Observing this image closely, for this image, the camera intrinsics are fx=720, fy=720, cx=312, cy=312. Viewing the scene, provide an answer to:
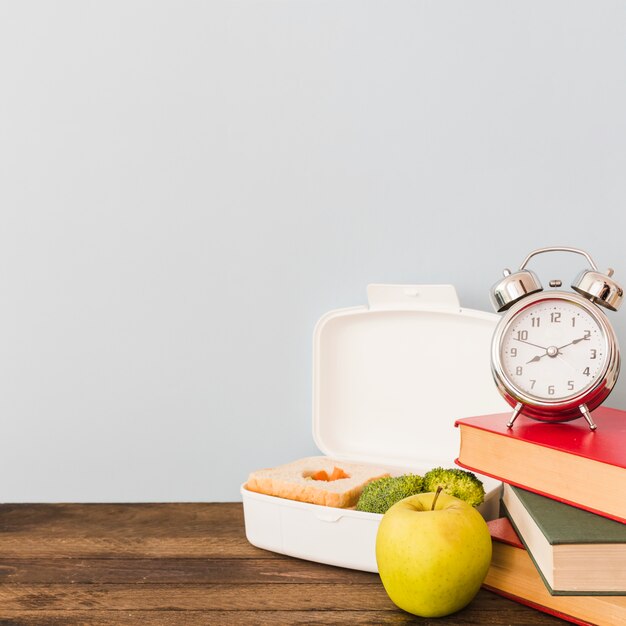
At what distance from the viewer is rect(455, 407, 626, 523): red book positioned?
949mm

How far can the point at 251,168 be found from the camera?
1.51 m

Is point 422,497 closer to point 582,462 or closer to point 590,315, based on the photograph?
point 582,462

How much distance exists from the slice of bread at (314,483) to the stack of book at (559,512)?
8.2 inches

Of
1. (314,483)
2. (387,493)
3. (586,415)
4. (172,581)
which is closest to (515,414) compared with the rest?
(586,415)

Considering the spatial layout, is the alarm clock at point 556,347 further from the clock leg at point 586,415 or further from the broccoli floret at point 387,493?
the broccoli floret at point 387,493

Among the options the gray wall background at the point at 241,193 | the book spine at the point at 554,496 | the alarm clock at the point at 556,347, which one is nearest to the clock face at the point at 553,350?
the alarm clock at the point at 556,347

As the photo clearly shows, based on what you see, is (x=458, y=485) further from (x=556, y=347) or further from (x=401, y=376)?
(x=401, y=376)

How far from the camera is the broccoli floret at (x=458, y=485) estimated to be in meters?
1.12

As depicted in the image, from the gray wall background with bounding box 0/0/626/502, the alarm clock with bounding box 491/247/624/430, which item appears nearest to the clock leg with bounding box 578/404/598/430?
the alarm clock with bounding box 491/247/624/430

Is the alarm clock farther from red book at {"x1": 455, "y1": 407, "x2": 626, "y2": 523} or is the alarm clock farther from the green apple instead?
the green apple

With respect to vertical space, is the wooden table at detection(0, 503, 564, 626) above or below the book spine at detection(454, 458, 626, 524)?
below

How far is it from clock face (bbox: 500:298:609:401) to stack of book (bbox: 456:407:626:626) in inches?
2.7

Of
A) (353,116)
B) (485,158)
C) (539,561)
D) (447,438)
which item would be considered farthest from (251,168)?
(539,561)

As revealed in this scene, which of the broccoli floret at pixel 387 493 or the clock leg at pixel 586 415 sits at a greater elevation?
the clock leg at pixel 586 415
